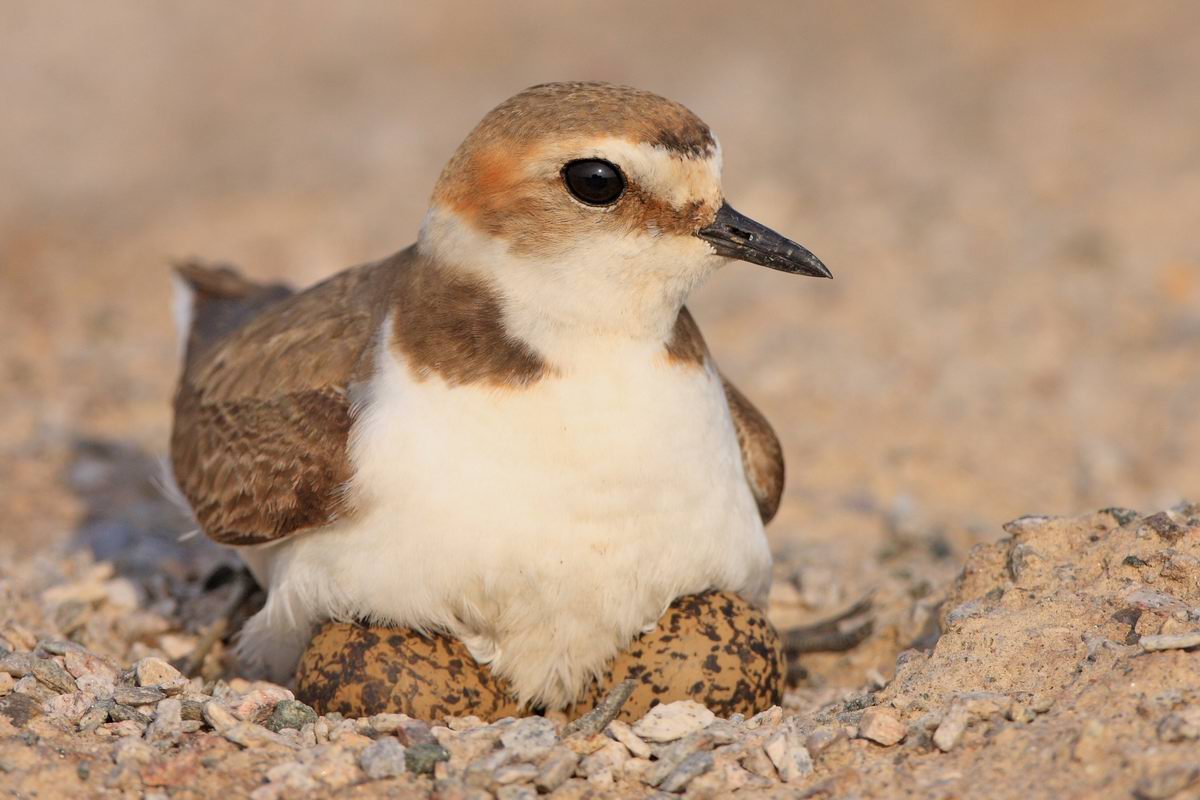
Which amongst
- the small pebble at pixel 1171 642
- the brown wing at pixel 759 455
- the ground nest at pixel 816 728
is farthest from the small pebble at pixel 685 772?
the brown wing at pixel 759 455

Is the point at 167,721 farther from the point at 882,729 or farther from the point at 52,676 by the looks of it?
the point at 882,729

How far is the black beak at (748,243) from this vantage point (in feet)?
15.4

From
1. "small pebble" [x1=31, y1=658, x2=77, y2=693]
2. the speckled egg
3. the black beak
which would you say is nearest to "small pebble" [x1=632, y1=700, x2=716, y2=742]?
the speckled egg

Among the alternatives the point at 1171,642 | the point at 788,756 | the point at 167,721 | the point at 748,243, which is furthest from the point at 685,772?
the point at 748,243

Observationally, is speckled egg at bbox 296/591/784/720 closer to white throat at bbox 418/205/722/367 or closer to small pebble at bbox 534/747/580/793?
small pebble at bbox 534/747/580/793

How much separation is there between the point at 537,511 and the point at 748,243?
42.2 inches

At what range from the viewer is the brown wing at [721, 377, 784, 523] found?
5.55 meters

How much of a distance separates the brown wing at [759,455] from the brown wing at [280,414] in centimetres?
139

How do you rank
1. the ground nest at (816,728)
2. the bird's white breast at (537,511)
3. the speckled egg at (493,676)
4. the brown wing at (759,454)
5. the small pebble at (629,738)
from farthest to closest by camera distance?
the brown wing at (759,454) → the speckled egg at (493,676) → the bird's white breast at (537,511) → the small pebble at (629,738) → the ground nest at (816,728)

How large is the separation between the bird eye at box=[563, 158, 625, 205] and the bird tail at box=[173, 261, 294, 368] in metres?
2.62

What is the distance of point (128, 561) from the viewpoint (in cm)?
671

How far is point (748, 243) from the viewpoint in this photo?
470 cm

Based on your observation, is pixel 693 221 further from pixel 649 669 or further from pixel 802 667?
pixel 802 667

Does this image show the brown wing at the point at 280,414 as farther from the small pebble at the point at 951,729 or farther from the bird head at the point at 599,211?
the small pebble at the point at 951,729
